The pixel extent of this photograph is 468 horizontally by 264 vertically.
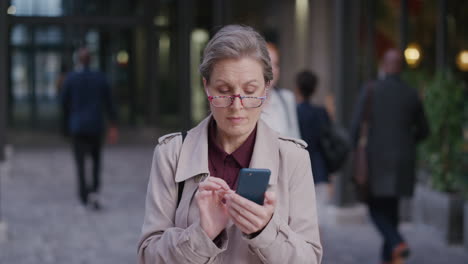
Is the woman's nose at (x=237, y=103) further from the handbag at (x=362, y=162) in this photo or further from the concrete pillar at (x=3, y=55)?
the concrete pillar at (x=3, y=55)

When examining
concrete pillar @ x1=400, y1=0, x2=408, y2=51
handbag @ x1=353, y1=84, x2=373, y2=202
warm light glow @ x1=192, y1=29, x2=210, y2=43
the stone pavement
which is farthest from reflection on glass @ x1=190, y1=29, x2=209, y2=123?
handbag @ x1=353, y1=84, x2=373, y2=202

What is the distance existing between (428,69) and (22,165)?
889 cm

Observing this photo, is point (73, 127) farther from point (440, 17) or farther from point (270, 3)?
point (270, 3)

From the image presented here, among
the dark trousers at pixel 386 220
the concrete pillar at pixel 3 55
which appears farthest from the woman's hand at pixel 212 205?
the concrete pillar at pixel 3 55

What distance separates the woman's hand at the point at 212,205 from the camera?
2.08 meters

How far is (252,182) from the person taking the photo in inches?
79.5

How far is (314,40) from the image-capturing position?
64.5 feet

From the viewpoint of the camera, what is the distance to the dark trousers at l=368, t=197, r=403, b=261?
6.47m

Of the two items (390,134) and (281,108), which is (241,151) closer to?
(281,108)

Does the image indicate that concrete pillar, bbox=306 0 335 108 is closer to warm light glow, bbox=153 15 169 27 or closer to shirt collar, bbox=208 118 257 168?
warm light glow, bbox=153 15 169 27

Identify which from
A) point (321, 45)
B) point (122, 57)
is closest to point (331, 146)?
point (321, 45)

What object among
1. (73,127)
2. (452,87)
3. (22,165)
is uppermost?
(452,87)

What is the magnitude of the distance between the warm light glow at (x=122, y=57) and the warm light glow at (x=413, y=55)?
12.4m

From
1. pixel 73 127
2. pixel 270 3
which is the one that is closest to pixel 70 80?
pixel 73 127
